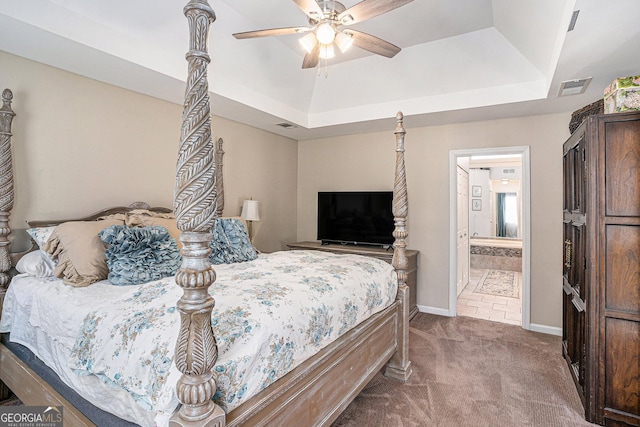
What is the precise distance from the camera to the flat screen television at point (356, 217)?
14.5 ft

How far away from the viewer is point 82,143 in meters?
2.76

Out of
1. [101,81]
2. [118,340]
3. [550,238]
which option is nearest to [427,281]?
[550,238]

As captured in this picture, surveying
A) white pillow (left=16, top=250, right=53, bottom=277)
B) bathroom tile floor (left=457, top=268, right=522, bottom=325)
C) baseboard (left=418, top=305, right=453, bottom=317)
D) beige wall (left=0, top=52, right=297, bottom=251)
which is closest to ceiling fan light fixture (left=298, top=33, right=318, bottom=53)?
beige wall (left=0, top=52, right=297, bottom=251)

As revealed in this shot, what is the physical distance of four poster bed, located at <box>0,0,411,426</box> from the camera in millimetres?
998

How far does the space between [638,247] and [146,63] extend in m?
3.63

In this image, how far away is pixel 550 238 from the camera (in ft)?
12.2

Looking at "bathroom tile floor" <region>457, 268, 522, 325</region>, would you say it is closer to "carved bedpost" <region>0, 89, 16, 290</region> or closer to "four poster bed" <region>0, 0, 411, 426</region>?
"four poster bed" <region>0, 0, 411, 426</region>

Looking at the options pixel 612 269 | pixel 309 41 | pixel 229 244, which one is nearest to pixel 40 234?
pixel 229 244

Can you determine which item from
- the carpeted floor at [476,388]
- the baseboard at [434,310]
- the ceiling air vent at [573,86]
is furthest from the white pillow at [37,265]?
the ceiling air vent at [573,86]

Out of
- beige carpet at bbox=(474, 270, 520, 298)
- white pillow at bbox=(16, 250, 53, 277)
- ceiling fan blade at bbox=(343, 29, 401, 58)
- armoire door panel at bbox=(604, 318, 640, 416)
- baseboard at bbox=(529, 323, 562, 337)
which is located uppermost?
ceiling fan blade at bbox=(343, 29, 401, 58)

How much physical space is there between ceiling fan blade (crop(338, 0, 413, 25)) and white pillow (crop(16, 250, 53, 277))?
2.46 m

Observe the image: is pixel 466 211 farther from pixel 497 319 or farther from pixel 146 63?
pixel 146 63

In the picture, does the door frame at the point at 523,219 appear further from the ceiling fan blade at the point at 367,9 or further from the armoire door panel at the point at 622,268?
the ceiling fan blade at the point at 367,9

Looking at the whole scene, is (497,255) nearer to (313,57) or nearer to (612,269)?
(612,269)
